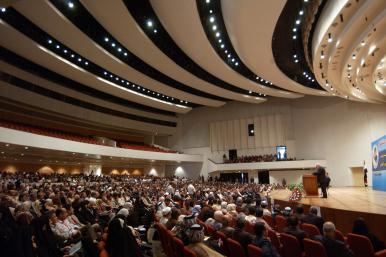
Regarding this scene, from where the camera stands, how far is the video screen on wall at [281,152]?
85.0 ft

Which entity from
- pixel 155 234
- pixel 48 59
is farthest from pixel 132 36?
pixel 155 234

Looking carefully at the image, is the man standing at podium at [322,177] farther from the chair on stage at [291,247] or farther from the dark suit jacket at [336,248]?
the dark suit jacket at [336,248]

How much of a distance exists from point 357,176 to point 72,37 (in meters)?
19.7

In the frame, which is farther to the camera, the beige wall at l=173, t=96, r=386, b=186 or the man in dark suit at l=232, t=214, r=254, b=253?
the beige wall at l=173, t=96, r=386, b=186

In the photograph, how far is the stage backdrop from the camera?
41.9 ft

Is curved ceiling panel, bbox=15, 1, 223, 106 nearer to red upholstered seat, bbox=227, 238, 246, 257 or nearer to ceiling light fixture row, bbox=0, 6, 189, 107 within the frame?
ceiling light fixture row, bbox=0, 6, 189, 107

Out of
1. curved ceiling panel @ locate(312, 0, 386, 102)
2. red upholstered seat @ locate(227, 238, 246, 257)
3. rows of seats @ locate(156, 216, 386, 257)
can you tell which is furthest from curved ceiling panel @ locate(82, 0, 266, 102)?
red upholstered seat @ locate(227, 238, 246, 257)

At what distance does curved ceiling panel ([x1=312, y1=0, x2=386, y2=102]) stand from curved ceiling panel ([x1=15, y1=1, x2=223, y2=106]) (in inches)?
346

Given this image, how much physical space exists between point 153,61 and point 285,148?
14.5 m

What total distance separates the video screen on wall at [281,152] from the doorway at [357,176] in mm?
5156

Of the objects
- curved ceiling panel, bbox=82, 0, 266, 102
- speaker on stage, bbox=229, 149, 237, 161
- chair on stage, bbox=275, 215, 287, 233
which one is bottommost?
chair on stage, bbox=275, 215, 287, 233

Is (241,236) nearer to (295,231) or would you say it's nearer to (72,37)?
(295,231)

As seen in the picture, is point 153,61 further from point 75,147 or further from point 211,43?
point 75,147

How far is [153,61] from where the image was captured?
635 inches
